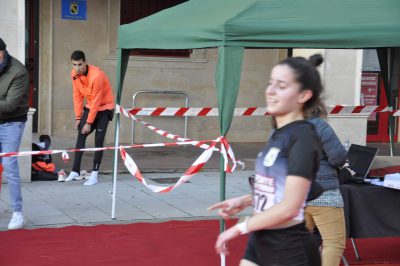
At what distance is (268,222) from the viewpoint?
2988mm

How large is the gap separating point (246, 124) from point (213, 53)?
1751mm

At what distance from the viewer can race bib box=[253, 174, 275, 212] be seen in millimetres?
3150

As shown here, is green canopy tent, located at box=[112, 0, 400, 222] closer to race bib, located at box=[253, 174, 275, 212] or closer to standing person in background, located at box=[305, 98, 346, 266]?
standing person in background, located at box=[305, 98, 346, 266]

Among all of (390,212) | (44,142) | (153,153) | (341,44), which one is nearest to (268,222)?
(390,212)

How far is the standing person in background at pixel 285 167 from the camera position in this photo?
120 inches

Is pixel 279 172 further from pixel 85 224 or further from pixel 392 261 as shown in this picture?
pixel 85 224

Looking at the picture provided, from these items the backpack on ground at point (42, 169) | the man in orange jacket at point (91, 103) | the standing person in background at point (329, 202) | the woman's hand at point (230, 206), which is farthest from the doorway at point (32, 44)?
the woman's hand at point (230, 206)

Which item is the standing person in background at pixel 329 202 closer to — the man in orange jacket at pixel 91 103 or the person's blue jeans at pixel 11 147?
the person's blue jeans at pixel 11 147

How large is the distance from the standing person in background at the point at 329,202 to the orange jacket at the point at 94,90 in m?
5.04

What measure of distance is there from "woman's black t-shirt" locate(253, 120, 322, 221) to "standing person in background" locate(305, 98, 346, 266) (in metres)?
1.57

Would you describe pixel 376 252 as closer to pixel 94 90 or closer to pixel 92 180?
pixel 92 180

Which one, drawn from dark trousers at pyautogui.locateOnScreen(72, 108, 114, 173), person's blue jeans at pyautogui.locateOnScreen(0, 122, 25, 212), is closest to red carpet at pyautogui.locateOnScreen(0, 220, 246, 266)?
person's blue jeans at pyautogui.locateOnScreen(0, 122, 25, 212)

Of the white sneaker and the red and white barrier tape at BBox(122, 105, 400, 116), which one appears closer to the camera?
the white sneaker

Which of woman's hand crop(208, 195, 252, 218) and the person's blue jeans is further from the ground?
woman's hand crop(208, 195, 252, 218)
